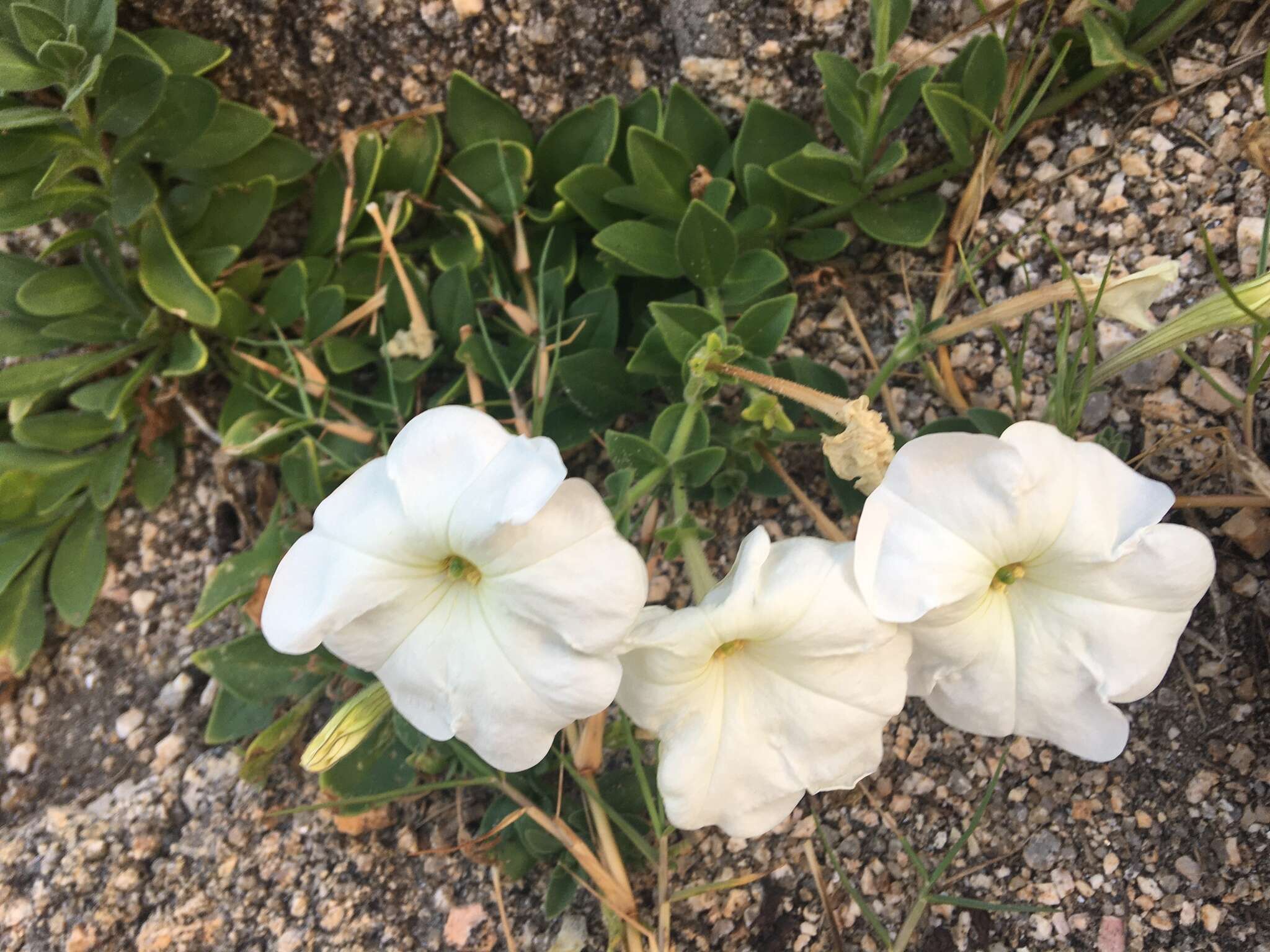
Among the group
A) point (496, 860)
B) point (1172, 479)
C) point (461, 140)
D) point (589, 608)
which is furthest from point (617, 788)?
point (461, 140)

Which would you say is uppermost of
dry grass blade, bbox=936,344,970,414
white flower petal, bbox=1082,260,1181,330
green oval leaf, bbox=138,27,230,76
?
white flower petal, bbox=1082,260,1181,330

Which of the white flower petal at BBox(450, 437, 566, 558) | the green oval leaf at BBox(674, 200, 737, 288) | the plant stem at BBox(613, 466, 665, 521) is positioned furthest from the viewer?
the green oval leaf at BBox(674, 200, 737, 288)

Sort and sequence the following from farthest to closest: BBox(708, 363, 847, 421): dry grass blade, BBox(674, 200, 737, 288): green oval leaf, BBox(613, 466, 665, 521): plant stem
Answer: BBox(674, 200, 737, 288): green oval leaf, BBox(613, 466, 665, 521): plant stem, BBox(708, 363, 847, 421): dry grass blade

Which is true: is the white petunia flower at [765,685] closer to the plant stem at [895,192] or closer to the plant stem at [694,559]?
the plant stem at [694,559]

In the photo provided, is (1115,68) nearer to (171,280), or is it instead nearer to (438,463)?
(438,463)

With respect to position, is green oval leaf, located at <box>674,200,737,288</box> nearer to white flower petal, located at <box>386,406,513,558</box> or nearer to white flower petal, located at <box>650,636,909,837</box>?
white flower petal, located at <box>386,406,513,558</box>

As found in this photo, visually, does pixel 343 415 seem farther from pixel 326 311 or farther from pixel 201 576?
pixel 201 576

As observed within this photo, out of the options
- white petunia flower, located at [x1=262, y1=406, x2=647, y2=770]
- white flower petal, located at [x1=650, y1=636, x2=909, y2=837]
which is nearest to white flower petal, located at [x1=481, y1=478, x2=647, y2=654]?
white petunia flower, located at [x1=262, y1=406, x2=647, y2=770]
